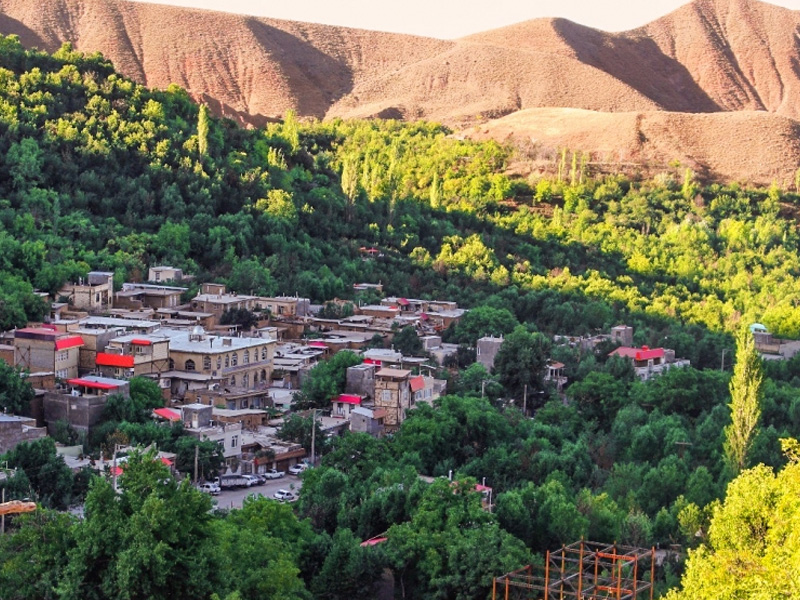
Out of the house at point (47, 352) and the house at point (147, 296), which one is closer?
the house at point (47, 352)

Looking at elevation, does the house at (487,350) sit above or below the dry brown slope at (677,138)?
below

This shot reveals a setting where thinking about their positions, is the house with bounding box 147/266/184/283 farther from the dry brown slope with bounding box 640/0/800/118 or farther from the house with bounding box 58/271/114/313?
the dry brown slope with bounding box 640/0/800/118

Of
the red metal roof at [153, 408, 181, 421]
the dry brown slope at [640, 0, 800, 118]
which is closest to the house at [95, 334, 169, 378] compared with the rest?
the red metal roof at [153, 408, 181, 421]

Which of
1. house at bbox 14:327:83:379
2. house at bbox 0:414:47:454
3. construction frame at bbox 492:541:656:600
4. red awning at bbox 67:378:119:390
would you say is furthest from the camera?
house at bbox 14:327:83:379

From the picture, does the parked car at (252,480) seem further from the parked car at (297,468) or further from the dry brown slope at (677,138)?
the dry brown slope at (677,138)

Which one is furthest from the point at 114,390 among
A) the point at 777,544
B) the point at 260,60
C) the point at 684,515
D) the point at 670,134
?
the point at 260,60

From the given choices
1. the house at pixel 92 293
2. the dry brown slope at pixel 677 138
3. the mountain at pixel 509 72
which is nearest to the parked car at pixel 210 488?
the house at pixel 92 293
